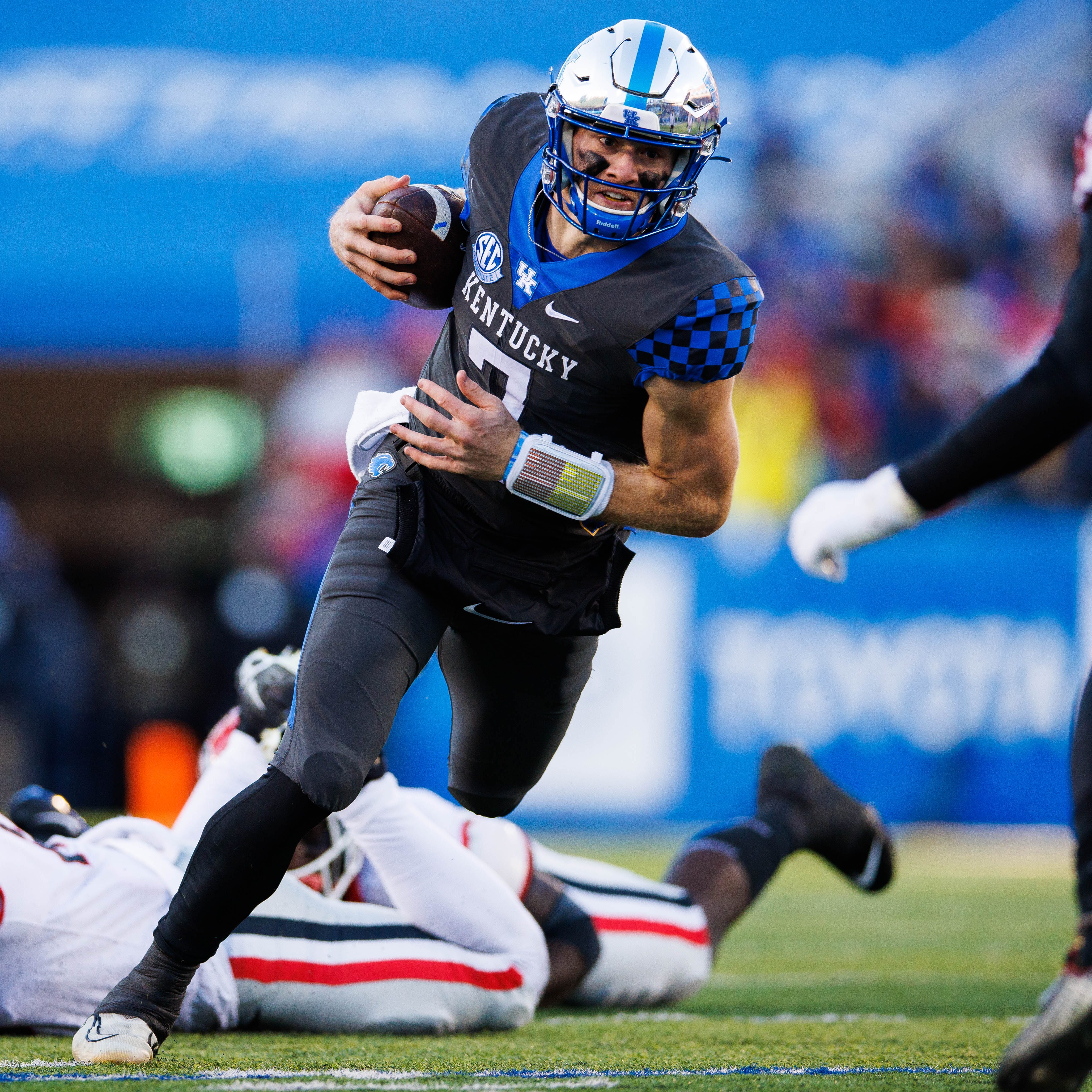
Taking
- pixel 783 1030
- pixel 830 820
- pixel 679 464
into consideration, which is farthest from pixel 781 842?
pixel 679 464

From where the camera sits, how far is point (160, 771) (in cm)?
827

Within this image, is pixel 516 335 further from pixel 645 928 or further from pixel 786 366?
pixel 786 366

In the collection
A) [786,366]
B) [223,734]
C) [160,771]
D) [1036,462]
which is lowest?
[160,771]

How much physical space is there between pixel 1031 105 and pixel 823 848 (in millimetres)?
7752

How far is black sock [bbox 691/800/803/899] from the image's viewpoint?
4.07 metres

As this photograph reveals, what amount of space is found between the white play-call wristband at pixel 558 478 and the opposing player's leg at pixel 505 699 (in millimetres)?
325

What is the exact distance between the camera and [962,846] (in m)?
7.70

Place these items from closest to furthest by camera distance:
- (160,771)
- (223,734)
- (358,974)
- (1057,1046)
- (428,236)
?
(1057,1046), (428,236), (358,974), (223,734), (160,771)

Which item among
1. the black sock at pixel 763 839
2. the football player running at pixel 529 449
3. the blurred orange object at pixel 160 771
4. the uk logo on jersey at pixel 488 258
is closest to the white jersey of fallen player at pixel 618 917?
the black sock at pixel 763 839

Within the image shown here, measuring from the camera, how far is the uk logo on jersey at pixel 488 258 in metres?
2.86

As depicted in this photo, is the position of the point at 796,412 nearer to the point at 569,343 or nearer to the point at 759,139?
the point at 759,139

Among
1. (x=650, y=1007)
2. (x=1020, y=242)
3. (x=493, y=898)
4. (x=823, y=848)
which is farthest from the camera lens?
(x=1020, y=242)

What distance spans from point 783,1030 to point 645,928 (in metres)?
0.48

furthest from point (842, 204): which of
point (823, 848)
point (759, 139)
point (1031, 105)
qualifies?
point (823, 848)
